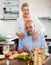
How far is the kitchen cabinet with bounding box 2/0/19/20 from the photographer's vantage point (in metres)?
5.45

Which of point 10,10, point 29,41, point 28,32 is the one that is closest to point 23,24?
point 28,32

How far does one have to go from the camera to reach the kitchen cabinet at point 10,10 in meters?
5.45

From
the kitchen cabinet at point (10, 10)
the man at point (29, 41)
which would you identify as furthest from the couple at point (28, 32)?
the kitchen cabinet at point (10, 10)

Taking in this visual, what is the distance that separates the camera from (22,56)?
254cm

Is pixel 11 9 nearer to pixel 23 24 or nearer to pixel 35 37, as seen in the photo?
pixel 23 24

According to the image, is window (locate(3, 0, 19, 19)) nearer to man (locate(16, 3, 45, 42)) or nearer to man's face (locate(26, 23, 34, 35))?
man (locate(16, 3, 45, 42))

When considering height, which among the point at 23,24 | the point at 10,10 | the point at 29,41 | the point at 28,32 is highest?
the point at 10,10

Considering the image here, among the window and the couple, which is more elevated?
the window

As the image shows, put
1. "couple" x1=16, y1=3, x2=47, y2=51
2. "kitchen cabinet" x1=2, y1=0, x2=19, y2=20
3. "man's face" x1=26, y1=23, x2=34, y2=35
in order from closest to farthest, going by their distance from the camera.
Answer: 1. "man's face" x1=26, y1=23, x2=34, y2=35
2. "couple" x1=16, y1=3, x2=47, y2=51
3. "kitchen cabinet" x1=2, y1=0, x2=19, y2=20

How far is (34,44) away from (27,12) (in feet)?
1.83

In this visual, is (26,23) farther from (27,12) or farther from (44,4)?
(44,4)

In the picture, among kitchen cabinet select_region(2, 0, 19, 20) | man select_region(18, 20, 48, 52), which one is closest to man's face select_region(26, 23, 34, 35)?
man select_region(18, 20, 48, 52)

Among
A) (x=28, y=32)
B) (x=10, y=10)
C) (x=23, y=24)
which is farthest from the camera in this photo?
(x=10, y=10)

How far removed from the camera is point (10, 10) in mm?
5480
